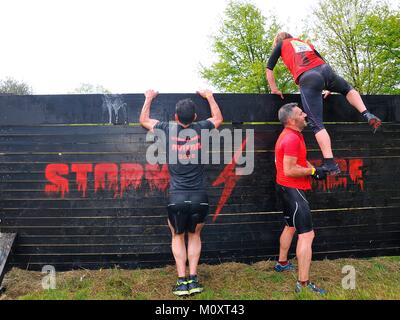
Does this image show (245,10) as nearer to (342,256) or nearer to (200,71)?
(200,71)

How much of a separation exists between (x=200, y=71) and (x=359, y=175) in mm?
22175

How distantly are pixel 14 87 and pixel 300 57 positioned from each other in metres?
38.3

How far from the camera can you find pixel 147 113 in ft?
14.1

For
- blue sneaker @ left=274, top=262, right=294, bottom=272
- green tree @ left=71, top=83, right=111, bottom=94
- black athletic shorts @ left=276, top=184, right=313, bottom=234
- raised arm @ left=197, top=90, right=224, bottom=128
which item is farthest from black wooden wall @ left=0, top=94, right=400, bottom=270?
green tree @ left=71, top=83, right=111, bottom=94

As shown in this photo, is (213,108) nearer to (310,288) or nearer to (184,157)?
(184,157)

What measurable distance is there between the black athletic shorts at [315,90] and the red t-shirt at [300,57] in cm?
7

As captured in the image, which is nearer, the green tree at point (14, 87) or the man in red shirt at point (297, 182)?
the man in red shirt at point (297, 182)

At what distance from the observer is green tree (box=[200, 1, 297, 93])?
24016 millimetres

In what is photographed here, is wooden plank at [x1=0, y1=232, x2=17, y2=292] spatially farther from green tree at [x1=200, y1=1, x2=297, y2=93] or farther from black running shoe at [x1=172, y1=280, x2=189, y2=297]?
green tree at [x1=200, y1=1, x2=297, y2=93]

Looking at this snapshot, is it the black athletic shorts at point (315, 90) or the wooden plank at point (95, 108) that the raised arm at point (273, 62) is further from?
the black athletic shorts at point (315, 90)

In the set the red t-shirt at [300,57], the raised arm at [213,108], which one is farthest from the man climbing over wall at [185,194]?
the red t-shirt at [300,57]

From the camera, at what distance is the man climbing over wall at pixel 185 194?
12.4 feet

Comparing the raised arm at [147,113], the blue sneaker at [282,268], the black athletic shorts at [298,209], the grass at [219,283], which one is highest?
the raised arm at [147,113]
